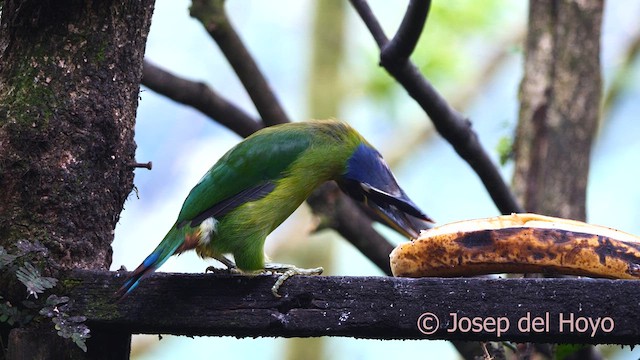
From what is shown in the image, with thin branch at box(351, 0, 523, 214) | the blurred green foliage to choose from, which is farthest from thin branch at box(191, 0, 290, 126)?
the blurred green foliage

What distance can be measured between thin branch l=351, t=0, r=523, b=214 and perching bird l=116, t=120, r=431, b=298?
49 cm

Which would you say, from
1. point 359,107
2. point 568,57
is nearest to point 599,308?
point 568,57

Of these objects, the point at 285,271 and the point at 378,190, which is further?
the point at 378,190

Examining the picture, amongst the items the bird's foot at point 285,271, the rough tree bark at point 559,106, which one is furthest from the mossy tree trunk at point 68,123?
the rough tree bark at point 559,106

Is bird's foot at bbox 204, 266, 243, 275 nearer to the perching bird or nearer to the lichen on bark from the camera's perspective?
the perching bird

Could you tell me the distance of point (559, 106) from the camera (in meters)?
4.51

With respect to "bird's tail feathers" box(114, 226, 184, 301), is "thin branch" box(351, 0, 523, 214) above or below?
above

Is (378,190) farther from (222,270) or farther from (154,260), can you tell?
(154,260)

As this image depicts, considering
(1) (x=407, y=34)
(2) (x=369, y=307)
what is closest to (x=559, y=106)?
(1) (x=407, y=34)

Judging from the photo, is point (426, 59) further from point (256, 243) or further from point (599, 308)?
point (599, 308)

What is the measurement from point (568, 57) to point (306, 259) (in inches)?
154

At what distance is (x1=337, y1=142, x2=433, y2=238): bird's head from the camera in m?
2.82

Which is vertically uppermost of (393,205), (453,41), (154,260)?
(453,41)

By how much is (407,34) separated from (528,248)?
1.21m
